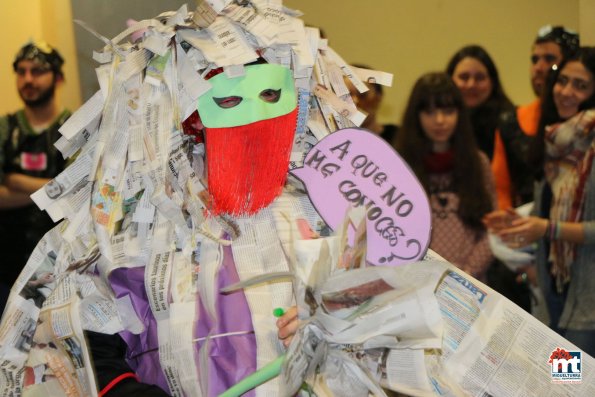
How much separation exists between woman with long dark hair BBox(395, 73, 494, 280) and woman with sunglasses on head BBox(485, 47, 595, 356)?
0.07 metres

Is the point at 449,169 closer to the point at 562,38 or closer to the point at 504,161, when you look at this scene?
the point at 504,161

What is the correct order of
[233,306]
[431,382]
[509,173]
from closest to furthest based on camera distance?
[431,382]
[233,306]
[509,173]

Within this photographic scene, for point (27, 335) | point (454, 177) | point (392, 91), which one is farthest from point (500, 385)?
point (392, 91)

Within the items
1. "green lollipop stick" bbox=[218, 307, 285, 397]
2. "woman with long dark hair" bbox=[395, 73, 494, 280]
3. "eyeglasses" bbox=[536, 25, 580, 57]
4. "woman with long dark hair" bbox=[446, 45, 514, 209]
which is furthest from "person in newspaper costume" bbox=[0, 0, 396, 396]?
"eyeglasses" bbox=[536, 25, 580, 57]

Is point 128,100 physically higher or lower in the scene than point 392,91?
higher

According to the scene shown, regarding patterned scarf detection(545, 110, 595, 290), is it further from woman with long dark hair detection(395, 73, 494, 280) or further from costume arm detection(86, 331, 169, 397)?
costume arm detection(86, 331, 169, 397)

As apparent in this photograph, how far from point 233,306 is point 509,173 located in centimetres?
158

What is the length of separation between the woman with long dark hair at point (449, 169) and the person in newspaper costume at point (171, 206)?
965 millimetres

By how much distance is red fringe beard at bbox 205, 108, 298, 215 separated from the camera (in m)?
1.53

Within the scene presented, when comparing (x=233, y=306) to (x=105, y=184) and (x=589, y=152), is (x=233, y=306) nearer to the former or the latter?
(x=105, y=184)

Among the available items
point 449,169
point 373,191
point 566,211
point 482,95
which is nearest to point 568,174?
point 566,211

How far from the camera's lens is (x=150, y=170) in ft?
5.09

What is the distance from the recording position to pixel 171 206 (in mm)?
1539

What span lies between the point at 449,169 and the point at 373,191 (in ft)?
3.69
